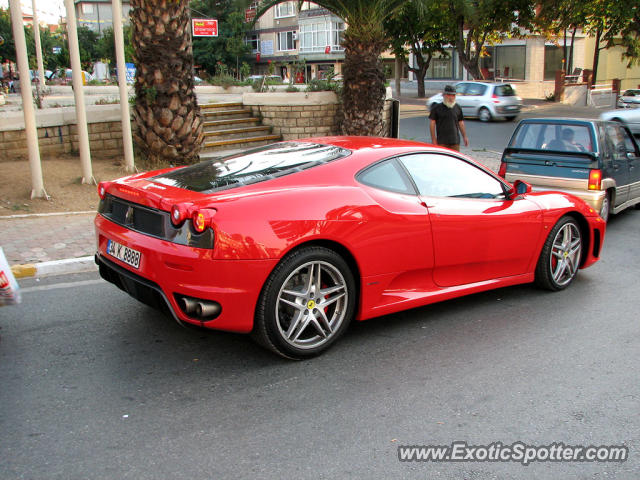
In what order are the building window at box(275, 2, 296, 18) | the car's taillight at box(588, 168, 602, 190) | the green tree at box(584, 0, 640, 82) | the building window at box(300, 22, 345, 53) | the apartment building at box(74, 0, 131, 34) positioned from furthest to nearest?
the apartment building at box(74, 0, 131, 34) < the building window at box(275, 2, 296, 18) < the building window at box(300, 22, 345, 53) < the green tree at box(584, 0, 640, 82) < the car's taillight at box(588, 168, 602, 190)

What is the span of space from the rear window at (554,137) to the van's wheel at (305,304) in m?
5.45

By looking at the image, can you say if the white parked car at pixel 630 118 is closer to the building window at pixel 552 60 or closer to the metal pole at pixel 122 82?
the metal pole at pixel 122 82

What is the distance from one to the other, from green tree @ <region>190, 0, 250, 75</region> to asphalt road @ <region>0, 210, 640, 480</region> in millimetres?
67945

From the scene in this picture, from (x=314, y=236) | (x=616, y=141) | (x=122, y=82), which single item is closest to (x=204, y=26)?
(x=122, y=82)

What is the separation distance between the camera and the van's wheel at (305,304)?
4.00m

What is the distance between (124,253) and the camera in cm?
424

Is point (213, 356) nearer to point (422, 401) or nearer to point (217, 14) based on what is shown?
point (422, 401)

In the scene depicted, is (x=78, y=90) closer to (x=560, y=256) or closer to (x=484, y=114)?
(x=560, y=256)

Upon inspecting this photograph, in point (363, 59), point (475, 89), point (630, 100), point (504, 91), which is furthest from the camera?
point (630, 100)

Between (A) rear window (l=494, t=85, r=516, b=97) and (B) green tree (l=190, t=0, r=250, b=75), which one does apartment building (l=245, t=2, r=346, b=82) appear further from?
(A) rear window (l=494, t=85, r=516, b=97)

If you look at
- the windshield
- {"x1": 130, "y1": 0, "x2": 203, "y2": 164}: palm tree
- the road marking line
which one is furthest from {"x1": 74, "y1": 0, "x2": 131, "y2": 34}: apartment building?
the road marking line

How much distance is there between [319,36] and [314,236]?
2541 inches

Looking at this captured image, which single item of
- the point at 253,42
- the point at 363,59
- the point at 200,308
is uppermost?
the point at 253,42

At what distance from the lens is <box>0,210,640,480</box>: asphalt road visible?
3121 millimetres
